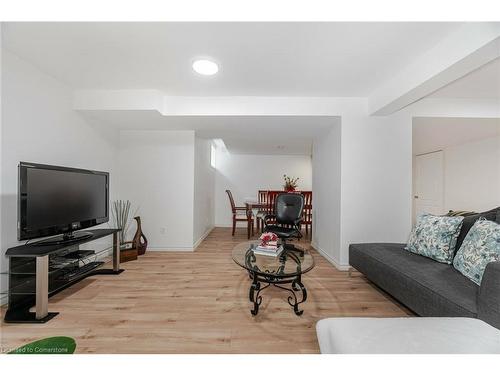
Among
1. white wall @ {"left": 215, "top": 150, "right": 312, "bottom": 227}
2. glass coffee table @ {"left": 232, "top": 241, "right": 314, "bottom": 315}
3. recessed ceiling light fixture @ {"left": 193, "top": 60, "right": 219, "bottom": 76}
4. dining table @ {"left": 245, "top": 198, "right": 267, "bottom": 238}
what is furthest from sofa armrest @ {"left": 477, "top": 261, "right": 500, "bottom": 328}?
white wall @ {"left": 215, "top": 150, "right": 312, "bottom": 227}

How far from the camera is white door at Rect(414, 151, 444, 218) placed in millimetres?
4680

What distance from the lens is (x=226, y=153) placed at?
596 cm

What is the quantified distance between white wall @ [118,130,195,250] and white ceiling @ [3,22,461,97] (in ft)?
A: 3.56

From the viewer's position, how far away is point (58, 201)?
78.5 inches

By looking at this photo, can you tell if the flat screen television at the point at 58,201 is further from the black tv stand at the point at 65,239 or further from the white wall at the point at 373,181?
the white wall at the point at 373,181

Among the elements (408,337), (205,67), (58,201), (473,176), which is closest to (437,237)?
(408,337)

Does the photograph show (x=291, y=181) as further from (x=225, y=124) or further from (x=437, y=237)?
(x=437, y=237)

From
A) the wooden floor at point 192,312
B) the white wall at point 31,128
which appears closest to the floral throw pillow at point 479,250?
the wooden floor at point 192,312

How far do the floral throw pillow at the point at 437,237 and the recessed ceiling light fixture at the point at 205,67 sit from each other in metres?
2.52

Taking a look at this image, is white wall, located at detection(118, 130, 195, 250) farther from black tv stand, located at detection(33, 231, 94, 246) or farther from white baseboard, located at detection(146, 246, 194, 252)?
black tv stand, located at detection(33, 231, 94, 246)

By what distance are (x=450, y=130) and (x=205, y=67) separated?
413 centimetres

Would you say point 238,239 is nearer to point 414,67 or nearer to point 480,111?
point 414,67

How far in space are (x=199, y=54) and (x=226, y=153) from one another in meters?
4.15

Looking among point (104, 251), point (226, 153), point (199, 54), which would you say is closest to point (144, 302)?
point (104, 251)
